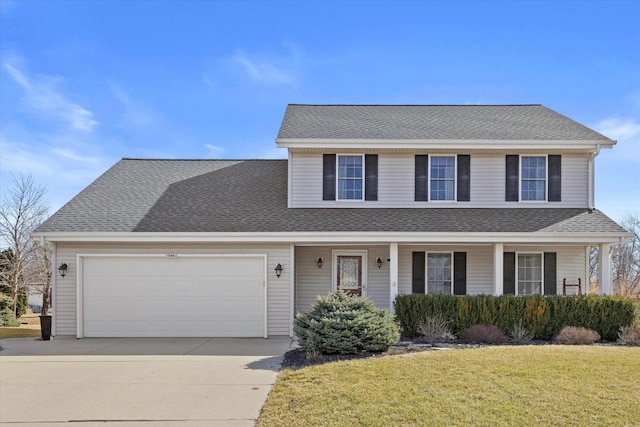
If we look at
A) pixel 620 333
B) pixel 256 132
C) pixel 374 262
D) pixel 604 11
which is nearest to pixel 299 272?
pixel 374 262

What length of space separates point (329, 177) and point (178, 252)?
15.9 feet

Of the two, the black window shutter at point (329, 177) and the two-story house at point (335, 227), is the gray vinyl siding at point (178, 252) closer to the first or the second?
the two-story house at point (335, 227)

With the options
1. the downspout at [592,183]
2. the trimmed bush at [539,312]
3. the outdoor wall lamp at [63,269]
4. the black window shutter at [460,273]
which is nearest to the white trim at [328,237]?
the outdoor wall lamp at [63,269]

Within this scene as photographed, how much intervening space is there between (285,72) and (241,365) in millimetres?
10731

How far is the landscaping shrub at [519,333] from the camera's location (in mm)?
11172

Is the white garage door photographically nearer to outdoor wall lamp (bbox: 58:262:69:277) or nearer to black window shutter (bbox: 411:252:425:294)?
outdoor wall lamp (bbox: 58:262:69:277)

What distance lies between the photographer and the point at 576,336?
10688 millimetres

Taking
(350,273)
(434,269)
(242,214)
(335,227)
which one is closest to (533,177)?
(434,269)

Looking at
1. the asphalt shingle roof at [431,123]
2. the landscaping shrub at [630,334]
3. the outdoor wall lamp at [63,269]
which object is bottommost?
the landscaping shrub at [630,334]

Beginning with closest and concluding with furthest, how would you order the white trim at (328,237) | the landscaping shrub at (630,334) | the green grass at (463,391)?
the green grass at (463,391), the landscaping shrub at (630,334), the white trim at (328,237)

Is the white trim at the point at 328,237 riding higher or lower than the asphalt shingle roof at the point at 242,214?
lower

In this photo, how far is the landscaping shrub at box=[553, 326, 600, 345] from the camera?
1065 cm

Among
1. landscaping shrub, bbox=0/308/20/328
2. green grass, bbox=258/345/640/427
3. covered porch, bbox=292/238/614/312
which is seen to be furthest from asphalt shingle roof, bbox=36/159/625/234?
landscaping shrub, bbox=0/308/20/328

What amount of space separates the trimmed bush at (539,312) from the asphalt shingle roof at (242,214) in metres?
1.89
